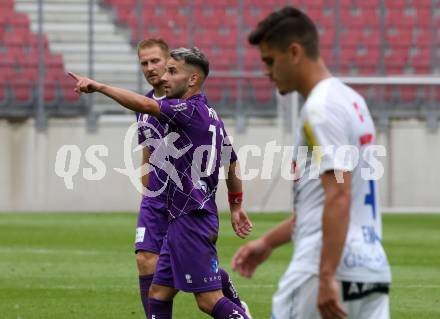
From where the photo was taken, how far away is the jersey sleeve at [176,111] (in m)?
6.69

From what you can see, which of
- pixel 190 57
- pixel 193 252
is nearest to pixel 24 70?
pixel 190 57

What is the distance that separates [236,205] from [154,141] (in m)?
0.67

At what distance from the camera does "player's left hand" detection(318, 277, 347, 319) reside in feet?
13.3

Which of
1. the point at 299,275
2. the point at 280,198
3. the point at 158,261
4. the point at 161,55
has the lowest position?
the point at 280,198

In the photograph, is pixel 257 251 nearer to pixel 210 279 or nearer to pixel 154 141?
pixel 210 279

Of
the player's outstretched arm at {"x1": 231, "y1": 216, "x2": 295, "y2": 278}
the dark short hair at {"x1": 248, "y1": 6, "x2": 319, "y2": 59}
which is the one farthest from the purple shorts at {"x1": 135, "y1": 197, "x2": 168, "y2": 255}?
the dark short hair at {"x1": 248, "y1": 6, "x2": 319, "y2": 59}

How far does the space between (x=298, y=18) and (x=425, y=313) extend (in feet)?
16.9

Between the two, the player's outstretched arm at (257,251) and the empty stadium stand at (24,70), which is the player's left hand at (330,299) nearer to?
the player's outstretched arm at (257,251)

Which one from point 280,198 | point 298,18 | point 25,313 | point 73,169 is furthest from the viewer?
point 73,169

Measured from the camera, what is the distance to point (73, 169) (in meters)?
23.2

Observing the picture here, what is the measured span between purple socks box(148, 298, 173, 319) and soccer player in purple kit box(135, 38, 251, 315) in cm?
46

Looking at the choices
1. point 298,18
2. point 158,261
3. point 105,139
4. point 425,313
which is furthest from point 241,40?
point 298,18

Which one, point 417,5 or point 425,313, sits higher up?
point 417,5

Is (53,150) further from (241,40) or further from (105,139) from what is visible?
(241,40)
